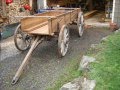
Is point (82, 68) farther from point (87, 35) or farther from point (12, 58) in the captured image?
point (87, 35)

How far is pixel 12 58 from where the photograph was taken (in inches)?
271

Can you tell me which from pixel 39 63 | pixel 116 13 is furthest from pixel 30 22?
pixel 116 13

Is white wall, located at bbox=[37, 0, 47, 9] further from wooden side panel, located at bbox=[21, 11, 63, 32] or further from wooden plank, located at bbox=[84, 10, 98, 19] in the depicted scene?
wooden side panel, located at bbox=[21, 11, 63, 32]

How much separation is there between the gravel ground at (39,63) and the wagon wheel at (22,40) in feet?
0.70

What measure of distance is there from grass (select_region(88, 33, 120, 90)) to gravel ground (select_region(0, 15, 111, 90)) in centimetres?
86

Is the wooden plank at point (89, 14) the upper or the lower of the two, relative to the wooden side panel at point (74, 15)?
lower

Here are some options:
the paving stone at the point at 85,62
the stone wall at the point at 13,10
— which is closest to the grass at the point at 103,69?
the paving stone at the point at 85,62

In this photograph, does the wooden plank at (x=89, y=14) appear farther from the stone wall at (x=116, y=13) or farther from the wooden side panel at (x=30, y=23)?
the wooden side panel at (x=30, y=23)

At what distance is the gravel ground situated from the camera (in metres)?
5.31

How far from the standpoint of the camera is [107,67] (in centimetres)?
520

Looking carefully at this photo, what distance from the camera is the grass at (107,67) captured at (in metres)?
4.51

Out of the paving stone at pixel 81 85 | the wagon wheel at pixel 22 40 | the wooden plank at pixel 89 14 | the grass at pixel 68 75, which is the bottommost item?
the grass at pixel 68 75

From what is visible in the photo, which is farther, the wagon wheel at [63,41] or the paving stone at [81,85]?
the wagon wheel at [63,41]

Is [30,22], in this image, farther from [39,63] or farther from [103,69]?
[103,69]
